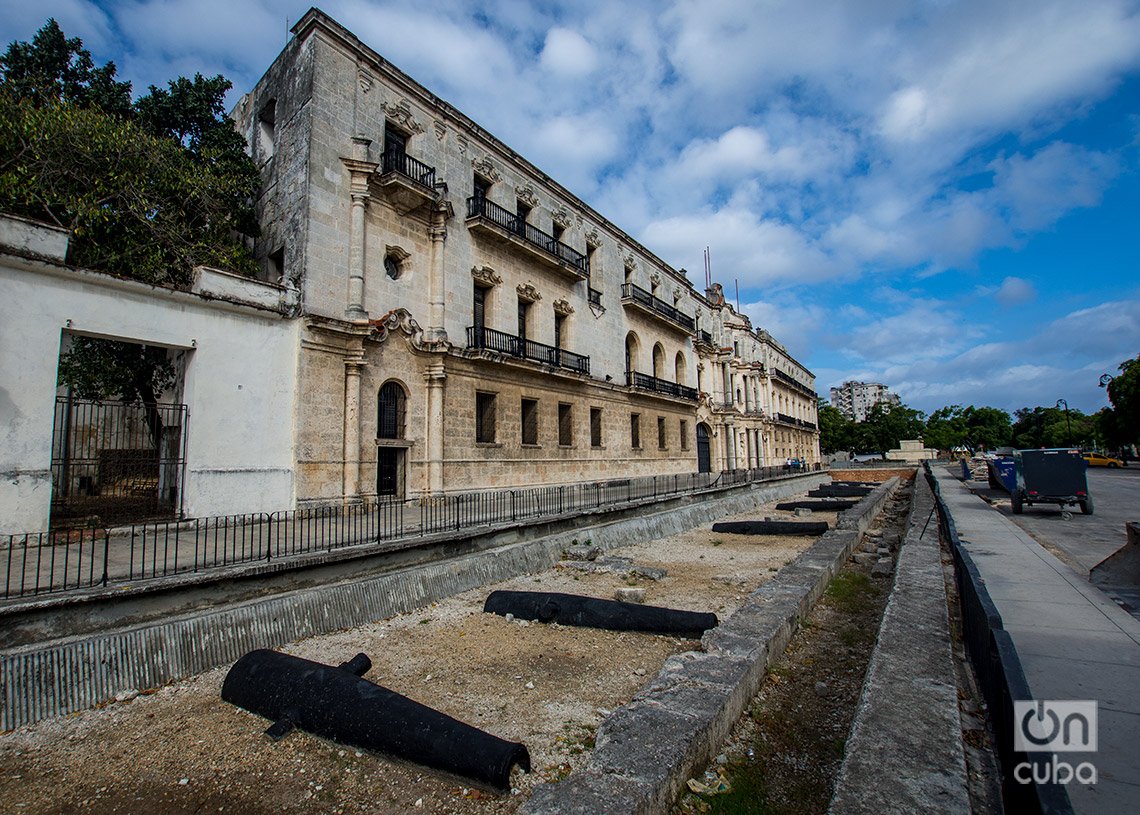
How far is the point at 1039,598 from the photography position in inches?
262

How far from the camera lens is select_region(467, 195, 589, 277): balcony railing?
17.7m

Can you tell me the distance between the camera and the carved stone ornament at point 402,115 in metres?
15.6

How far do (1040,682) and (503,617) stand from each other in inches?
209

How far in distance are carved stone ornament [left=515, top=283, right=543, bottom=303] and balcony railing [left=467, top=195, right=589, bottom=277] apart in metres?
1.41

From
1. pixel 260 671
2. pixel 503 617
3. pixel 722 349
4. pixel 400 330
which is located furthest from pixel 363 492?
pixel 722 349

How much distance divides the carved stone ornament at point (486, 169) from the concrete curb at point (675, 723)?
16.9 metres

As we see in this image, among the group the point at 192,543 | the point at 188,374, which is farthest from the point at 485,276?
the point at 192,543

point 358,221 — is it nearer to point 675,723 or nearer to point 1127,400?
point 675,723

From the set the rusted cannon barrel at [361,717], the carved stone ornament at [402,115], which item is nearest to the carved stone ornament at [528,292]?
the carved stone ornament at [402,115]

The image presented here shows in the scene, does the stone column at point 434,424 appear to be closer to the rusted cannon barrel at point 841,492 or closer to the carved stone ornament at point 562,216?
the carved stone ornament at point 562,216

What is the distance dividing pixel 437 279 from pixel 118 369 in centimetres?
813

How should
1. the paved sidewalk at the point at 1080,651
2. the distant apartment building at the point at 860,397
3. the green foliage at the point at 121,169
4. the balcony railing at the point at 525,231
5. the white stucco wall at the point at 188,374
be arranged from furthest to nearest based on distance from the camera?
1. the distant apartment building at the point at 860,397
2. the balcony railing at the point at 525,231
3. the green foliage at the point at 121,169
4. the white stucco wall at the point at 188,374
5. the paved sidewalk at the point at 1080,651

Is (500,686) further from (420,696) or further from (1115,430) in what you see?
(1115,430)

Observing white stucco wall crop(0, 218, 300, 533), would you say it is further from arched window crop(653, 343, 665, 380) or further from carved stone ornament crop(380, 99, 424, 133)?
arched window crop(653, 343, 665, 380)
